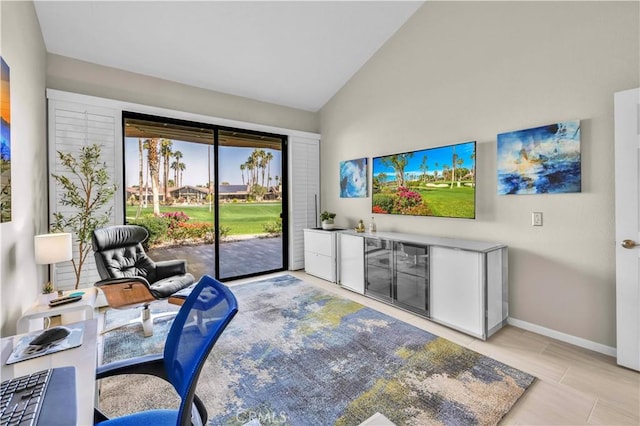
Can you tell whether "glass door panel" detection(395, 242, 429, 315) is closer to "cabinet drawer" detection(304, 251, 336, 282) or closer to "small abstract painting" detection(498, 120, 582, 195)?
"small abstract painting" detection(498, 120, 582, 195)

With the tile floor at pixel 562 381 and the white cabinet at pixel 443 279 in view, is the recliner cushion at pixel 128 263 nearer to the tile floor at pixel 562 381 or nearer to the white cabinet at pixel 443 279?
the white cabinet at pixel 443 279

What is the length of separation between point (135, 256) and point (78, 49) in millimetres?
2299

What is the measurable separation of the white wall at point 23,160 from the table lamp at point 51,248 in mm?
113

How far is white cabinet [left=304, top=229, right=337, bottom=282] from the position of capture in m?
4.33

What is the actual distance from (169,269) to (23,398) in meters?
2.54

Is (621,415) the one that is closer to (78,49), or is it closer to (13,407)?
(13,407)

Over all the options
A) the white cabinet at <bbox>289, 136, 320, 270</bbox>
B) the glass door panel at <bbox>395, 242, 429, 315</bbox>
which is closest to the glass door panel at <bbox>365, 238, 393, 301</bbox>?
the glass door panel at <bbox>395, 242, 429, 315</bbox>

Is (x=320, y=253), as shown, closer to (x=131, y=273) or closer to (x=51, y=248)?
(x=131, y=273)

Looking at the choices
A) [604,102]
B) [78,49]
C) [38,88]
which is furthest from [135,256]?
[604,102]

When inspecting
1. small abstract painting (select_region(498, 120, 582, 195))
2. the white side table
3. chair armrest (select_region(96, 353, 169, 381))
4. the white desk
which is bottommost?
the white side table

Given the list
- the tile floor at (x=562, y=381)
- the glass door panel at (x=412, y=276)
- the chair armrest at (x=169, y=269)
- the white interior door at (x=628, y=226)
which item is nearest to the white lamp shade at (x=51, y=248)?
the chair armrest at (x=169, y=269)

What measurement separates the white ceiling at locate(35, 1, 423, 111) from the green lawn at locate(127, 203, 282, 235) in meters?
1.69

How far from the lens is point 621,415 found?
172 cm

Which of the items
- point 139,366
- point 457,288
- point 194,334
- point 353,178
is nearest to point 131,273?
point 139,366
